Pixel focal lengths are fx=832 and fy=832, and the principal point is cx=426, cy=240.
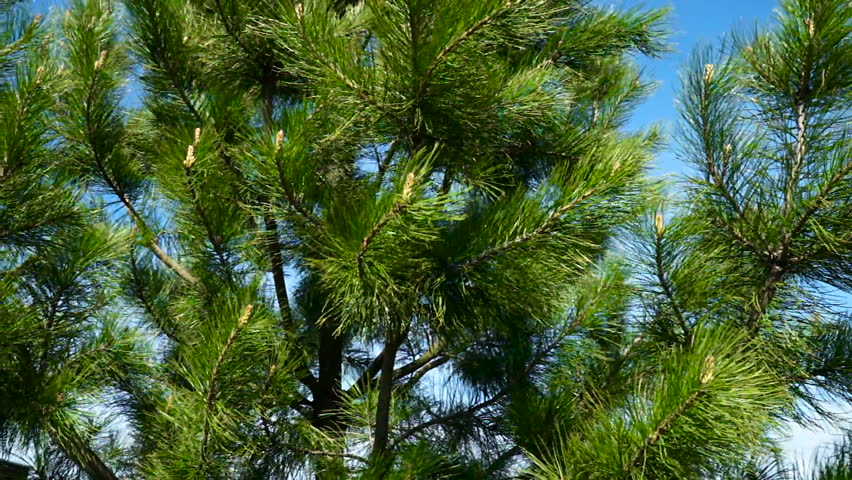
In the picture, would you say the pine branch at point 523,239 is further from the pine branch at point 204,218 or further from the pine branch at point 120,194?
the pine branch at point 120,194

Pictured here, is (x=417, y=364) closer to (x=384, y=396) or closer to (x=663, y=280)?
(x=384, y=396)

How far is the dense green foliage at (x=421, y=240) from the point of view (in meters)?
1.63

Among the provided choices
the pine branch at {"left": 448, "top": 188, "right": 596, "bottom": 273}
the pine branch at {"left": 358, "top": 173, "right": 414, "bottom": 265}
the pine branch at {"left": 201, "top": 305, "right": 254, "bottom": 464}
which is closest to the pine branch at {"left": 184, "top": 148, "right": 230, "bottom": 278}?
the pine branch at {"left": 201, "top": 305, "right": 254, "bottom": 464}

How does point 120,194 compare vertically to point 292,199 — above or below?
above

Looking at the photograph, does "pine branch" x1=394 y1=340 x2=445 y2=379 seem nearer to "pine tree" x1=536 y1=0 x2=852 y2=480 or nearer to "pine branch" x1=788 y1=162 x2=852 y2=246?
"pine tree" x1=536 y1=0 x2=852 y2=480

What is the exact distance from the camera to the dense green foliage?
1.63 metres

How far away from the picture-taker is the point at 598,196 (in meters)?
1.58

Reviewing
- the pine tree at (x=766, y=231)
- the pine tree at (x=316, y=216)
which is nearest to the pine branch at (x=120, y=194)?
the pine tree at (x=316, y=216)

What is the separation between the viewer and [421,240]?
1.74m

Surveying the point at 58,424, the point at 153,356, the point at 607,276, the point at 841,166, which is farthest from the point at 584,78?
the point at 58,424

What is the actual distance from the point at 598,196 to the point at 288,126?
65 centimetres

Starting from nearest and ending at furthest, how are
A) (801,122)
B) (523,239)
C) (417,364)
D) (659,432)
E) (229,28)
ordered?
(659,432) → (523,239) → (801,122) → (229,28) → (417,364)

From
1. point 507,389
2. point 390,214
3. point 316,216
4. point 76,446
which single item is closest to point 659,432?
point 390,214

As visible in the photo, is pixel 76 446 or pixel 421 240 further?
pixel 76 446
